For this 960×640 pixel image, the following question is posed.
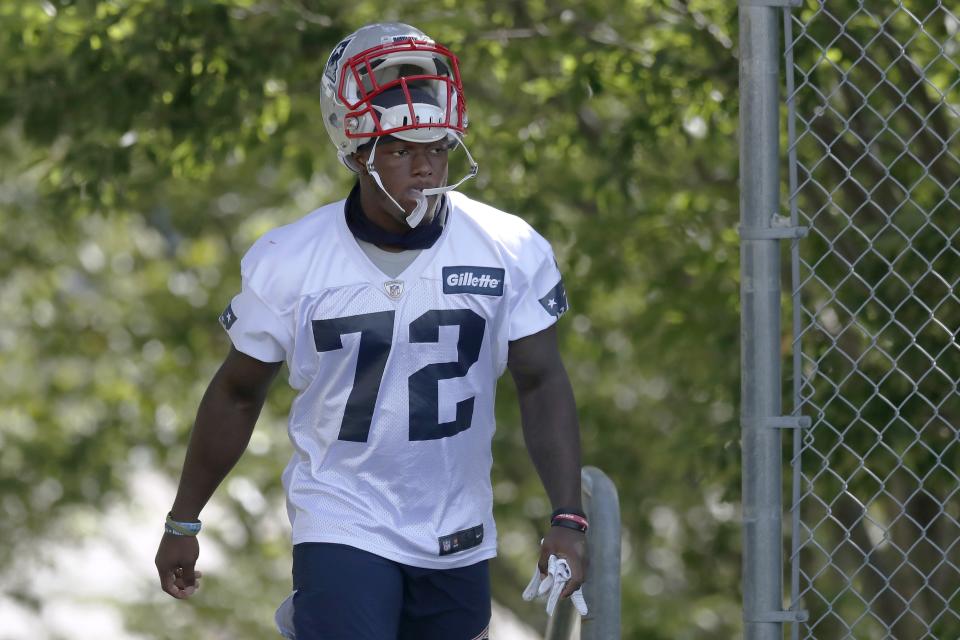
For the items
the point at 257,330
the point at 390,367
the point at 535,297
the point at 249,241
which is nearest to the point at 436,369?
the point at 390,367

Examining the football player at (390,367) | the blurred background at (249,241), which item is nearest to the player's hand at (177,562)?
the football player at (390,367)

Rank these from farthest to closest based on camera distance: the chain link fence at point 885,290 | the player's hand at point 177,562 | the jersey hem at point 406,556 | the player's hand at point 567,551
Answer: the chain link fence at point 885,290 < the player's hand at point 177,562 < the jersey hem at point 406,556 < the player's hand at point 567,551

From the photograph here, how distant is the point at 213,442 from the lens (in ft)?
11.1

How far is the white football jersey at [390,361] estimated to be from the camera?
3.24 m

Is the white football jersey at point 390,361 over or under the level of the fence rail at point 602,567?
over

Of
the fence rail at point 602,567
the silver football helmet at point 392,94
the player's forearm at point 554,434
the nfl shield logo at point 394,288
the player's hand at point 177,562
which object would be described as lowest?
the player's hand at point 177,562

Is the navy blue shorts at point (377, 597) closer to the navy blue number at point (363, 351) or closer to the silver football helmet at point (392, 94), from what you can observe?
the navy blue number at point (363, 351)

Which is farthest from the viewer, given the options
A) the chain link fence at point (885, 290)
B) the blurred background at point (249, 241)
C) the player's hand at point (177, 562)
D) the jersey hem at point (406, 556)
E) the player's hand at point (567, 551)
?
the blurred background at point (249, 241)

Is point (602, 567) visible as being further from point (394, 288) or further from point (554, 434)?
point (394, 288)

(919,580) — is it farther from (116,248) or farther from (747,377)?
(116,248)

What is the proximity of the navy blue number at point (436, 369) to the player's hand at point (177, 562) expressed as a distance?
649 mm

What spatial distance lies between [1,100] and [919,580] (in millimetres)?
4612

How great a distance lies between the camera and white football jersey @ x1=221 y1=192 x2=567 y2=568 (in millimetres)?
3240

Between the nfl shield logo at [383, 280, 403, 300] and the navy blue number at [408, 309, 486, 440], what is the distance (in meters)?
0.07
